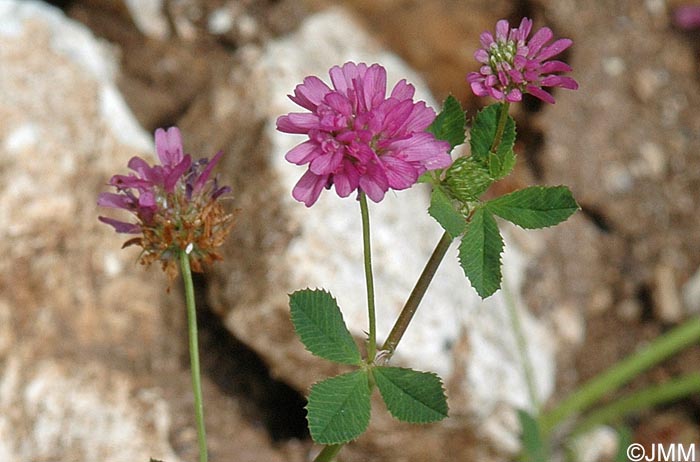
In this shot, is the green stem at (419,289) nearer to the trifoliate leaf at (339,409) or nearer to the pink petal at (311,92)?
the trifoliate leaf at (339,409)

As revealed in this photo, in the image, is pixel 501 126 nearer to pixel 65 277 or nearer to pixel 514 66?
pixel 514 66

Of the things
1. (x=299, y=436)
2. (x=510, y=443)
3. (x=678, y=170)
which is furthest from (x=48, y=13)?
(x=678, y=170)

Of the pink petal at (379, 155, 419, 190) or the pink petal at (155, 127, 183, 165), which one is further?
the pink petal at (155, 127, 183, 165)

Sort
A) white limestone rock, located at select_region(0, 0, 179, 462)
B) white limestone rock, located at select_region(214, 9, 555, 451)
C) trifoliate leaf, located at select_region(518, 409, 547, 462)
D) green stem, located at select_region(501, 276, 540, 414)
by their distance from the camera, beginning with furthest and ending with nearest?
green stem, located at select_region(501, 276, 540, 414)
white limestone rock, located at select_region(214, 9, 555, 451)
white limestone rock, located at select_region(0, 0, 179, 462)
trifoliate leaf, located at select_region(518, 409, 547, 462)

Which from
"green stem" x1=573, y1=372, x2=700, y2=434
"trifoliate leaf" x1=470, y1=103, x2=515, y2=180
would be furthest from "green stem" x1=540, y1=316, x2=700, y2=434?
"trifoliate leaf" x1=470, y1=103, x2=515, y2=180

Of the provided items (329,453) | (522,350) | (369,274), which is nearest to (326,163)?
(369,274)

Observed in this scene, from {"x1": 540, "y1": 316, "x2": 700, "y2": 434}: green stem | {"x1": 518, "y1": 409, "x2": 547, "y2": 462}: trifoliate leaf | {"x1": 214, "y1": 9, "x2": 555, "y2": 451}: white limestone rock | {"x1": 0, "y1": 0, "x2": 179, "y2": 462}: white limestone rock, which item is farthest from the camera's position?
{"x1": 540, "y1": 316, "x2": 700, "y2": 434}: green stem

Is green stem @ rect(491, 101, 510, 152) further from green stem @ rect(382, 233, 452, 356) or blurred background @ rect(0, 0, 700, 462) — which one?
blurred background @ rect(0, 0, 700, 462)
